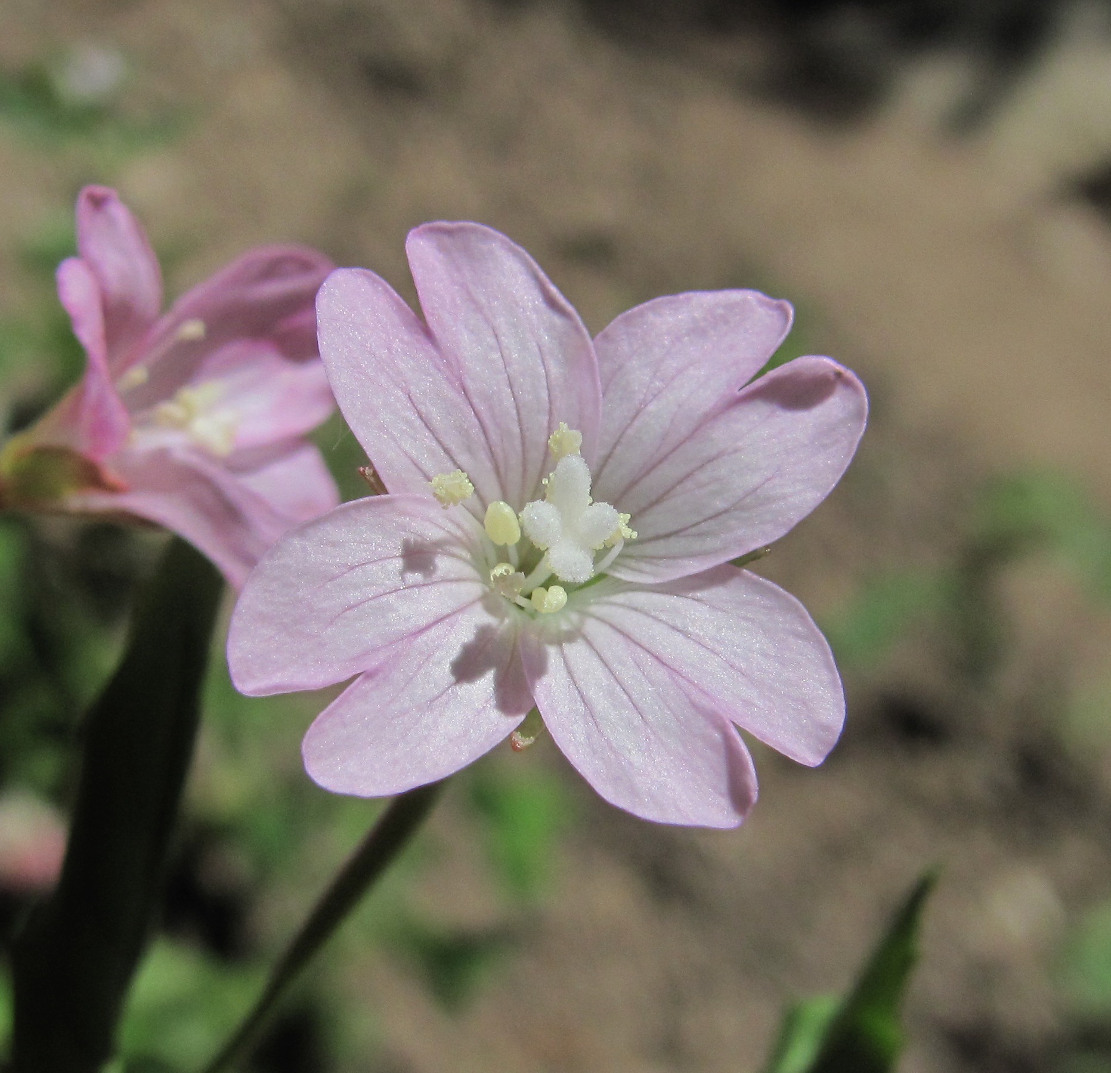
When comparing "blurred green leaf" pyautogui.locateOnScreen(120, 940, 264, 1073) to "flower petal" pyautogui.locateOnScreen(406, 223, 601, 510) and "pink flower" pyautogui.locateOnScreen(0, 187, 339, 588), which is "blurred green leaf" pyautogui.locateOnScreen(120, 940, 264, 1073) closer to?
"pink flower" pyautogui.locateOnScreen(0, 187, 339, 588)

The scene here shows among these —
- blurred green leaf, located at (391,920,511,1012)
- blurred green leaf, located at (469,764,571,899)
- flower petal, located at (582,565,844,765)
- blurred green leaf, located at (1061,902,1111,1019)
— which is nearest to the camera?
flower petal, located at (582,565,844,765)

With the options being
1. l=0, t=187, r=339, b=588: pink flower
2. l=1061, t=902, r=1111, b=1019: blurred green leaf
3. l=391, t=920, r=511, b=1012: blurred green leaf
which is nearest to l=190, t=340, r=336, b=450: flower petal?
l=0, t=187, r=339, b=588: pink flower

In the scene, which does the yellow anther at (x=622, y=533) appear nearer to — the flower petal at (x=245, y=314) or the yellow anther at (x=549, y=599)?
the yellow anther at (x=549, y=599)

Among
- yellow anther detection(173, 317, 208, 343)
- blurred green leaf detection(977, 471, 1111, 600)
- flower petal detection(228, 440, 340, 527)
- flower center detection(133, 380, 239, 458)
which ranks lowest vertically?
blurred green leaf detection(977, 471, 1111, 600)

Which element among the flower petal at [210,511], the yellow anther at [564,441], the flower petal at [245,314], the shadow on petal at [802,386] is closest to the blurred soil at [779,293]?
the flower petal at [245,314]

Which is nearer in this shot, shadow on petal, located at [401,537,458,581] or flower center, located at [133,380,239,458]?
shadow on petal, located at [401,537,458,581]

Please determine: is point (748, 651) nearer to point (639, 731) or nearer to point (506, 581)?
point (639, 731)
